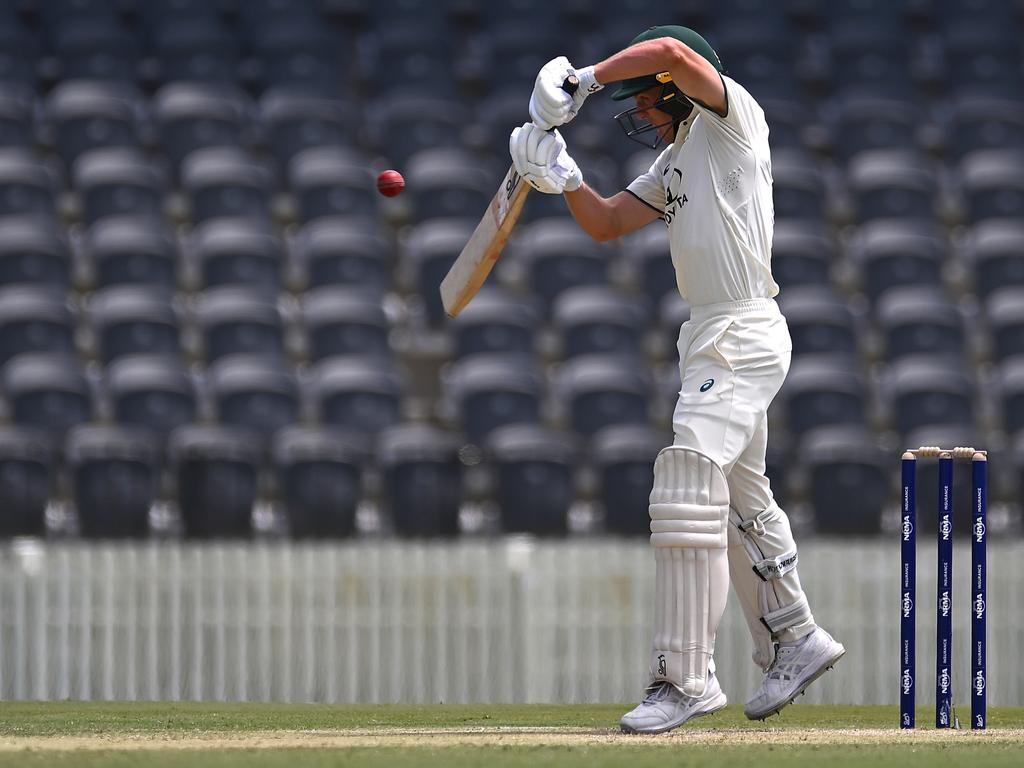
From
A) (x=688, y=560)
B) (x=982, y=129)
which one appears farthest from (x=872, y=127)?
(x=688, y=560)

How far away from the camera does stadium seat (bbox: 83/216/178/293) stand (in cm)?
1088

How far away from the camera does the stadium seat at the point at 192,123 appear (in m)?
12.3

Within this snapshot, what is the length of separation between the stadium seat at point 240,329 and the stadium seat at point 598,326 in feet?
5.87

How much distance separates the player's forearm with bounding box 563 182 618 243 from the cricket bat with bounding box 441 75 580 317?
160 mm

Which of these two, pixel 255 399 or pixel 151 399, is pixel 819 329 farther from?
pixel 151 399

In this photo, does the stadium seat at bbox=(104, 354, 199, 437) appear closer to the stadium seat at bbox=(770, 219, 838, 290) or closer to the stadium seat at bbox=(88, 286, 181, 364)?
the stadium seat at bbox=(88, 286, 181, 364)

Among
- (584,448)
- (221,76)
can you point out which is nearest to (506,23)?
(221,76)

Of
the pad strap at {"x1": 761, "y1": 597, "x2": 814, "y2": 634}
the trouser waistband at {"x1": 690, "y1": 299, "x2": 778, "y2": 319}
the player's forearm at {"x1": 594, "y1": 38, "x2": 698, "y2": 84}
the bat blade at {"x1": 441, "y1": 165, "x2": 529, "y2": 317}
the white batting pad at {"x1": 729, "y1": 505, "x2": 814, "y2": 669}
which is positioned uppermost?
the player's forearm at {"x1": 594, "y1": 38, "x2": 698, "y2": 84}

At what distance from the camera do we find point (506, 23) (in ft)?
44.3

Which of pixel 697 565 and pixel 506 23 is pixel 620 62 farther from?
pixel 506 23

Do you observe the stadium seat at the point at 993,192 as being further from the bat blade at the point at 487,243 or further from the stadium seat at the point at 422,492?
the bat blade at the point at 487,243

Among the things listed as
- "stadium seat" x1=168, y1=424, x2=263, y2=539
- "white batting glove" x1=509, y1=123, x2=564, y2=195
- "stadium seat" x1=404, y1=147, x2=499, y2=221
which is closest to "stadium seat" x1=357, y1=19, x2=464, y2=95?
"stadium seat" x1=404, y1=147, x2=499, y2=221

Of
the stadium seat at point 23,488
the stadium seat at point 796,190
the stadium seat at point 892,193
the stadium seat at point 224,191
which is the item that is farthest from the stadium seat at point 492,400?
the stadium seat at point 892,193

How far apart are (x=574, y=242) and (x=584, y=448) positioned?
197cm
